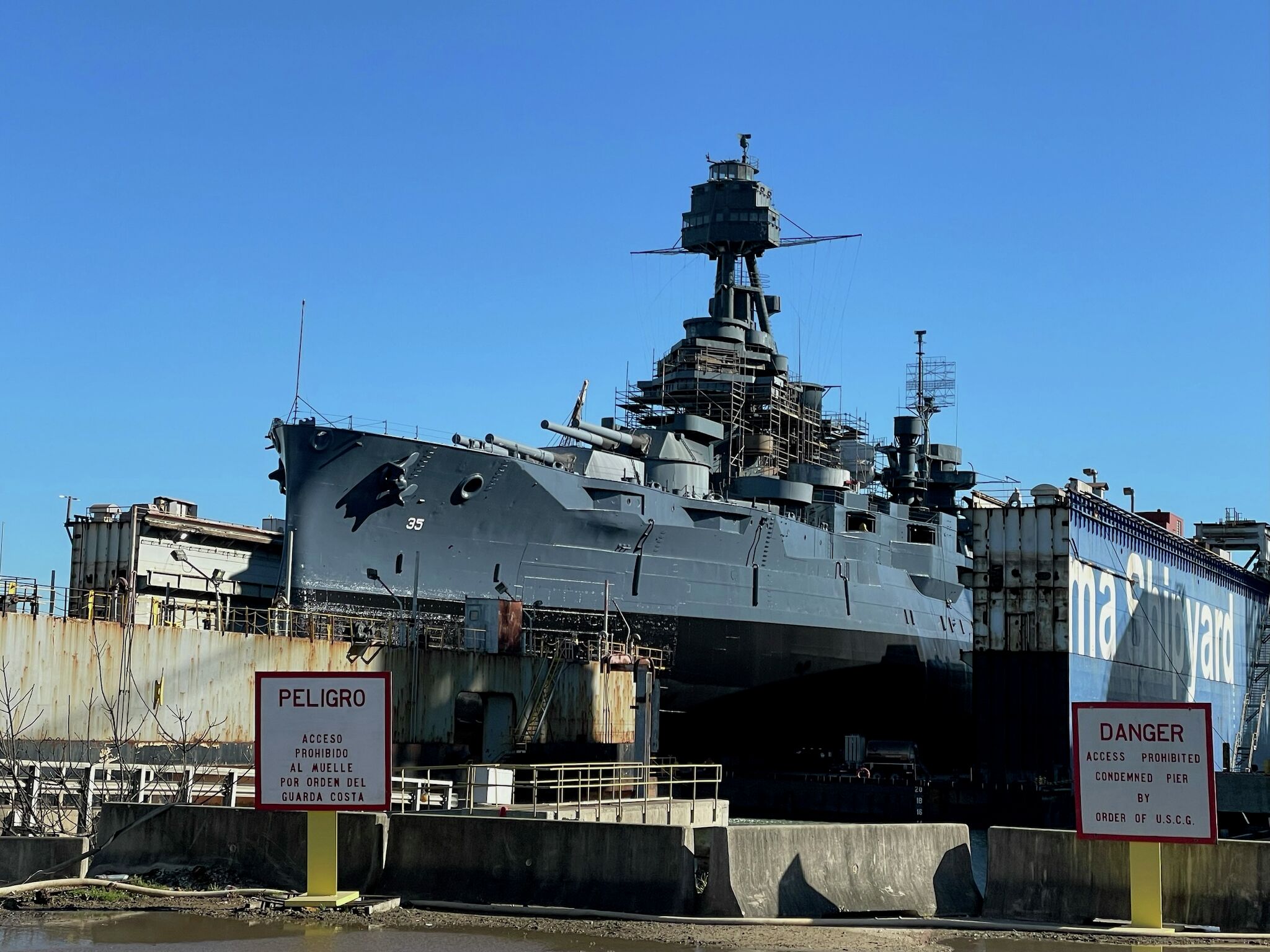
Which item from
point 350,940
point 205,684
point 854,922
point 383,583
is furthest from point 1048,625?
point 350,940

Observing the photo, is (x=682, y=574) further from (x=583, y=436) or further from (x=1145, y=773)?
(x=1145, y=773)

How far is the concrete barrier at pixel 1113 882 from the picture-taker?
13.1 m

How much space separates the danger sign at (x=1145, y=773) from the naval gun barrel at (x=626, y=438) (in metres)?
33.0

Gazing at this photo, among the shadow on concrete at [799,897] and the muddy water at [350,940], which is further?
the shadow on concrete at [799,897]

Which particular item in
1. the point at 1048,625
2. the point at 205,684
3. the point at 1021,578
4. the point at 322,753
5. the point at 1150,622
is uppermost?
the point at 1021,578

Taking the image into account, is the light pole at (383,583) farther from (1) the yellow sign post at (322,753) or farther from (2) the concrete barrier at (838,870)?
(2) the concrete barrier at (838,870)

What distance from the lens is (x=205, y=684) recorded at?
1072 inches

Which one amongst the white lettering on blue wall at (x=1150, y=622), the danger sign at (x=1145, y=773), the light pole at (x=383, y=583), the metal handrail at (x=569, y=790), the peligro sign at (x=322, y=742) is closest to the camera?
the danger sign at (x=1145, y=773)

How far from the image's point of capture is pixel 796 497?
158ft

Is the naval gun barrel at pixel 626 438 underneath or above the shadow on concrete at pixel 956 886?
above

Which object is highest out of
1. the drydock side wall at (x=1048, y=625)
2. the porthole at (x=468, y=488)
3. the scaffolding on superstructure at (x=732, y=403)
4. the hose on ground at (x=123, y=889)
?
the scaffolding on superstructure at (x=732, y=403)

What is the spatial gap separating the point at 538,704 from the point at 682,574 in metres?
13.0

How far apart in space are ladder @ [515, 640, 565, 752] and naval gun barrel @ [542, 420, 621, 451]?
1190 centimetres

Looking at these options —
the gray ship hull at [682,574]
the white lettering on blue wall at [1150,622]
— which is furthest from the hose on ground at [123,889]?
the white lettering on blue wall at [1150,622]
